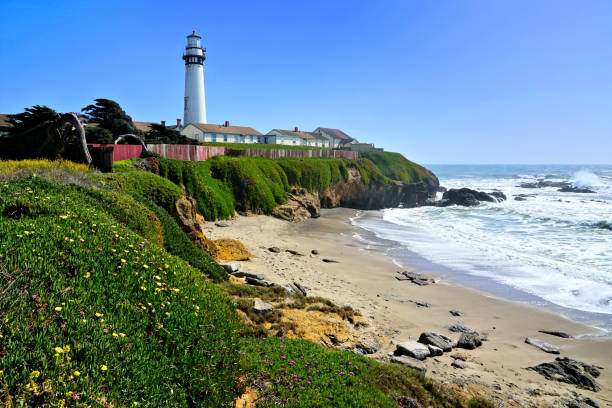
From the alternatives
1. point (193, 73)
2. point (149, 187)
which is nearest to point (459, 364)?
point (149, 187)

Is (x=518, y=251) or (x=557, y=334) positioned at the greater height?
(x=518, y=251)

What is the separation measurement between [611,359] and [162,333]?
1341 centimetres

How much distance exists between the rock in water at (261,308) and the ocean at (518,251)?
12.1 m

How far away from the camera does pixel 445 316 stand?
14.0m

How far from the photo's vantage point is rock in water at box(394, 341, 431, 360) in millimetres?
9586

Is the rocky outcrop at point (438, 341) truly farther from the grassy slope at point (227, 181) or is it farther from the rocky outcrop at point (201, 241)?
the grassy slope at point (227, 181)

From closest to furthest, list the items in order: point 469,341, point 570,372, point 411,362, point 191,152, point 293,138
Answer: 1. point 411,362
2. point 570,372
3. point 469,341
4. point 191,152
5. point 293,138

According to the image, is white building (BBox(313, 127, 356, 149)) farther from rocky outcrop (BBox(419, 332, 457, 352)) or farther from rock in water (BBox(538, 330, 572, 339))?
rocky outcrop (BBox(419, 332, 457, 352))

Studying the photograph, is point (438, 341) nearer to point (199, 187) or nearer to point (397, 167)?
point (199, 187)

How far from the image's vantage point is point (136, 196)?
13.9m

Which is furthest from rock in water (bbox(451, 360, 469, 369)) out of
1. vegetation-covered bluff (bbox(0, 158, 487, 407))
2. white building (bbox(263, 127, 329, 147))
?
white building (bbox(263, 127, 329, 147))

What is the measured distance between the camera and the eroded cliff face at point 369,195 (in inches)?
1950

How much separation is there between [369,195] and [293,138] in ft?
153

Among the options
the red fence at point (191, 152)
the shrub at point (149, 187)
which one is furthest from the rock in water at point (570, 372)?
the red fence at point (191, 152)
